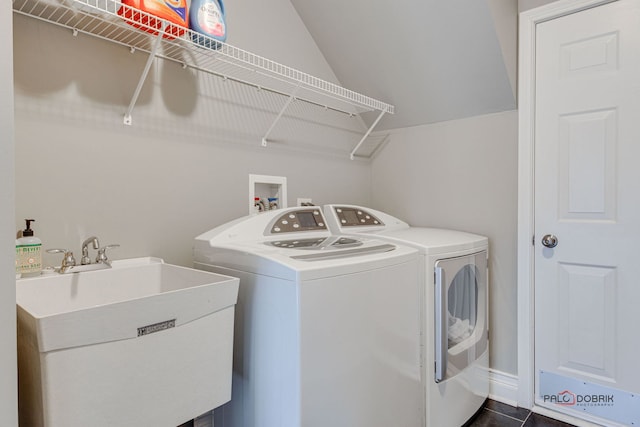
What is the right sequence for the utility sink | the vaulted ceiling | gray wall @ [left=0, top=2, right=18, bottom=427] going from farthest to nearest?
the vaulted ceiling → the utility sink → gray wall @ [left=0, top=2, right=18, bottom=427]

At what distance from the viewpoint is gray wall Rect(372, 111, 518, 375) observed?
6.66ft

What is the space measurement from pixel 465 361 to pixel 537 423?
0.54m

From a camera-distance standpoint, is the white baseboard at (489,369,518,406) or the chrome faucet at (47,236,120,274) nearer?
the chrome faucet at (47,236,120,274)

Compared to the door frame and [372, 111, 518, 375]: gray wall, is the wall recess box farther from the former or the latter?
the door frame

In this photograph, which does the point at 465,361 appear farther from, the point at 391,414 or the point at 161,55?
the point at 161,55

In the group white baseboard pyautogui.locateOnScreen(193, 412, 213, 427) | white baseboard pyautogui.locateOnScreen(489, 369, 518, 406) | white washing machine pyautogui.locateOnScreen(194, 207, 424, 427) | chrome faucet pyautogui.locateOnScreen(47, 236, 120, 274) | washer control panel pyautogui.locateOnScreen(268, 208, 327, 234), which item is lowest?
white baseboard pyautogui.locateOnScreen(489, 369, 518, 406)

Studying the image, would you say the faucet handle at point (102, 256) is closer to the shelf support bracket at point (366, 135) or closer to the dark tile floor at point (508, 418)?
the shelf support bracket at point (366, 135)

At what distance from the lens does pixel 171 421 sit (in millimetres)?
958

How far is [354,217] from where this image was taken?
196 centimetres

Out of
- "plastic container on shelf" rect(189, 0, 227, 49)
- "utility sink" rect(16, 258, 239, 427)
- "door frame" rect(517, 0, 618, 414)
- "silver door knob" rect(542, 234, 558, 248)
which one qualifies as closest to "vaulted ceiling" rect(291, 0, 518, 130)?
"door frame" rect(517, 0, 618, 414)

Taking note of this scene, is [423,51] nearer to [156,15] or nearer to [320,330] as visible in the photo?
[156,15]

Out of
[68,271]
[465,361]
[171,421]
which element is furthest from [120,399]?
[465,361]

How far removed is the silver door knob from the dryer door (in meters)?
0.30

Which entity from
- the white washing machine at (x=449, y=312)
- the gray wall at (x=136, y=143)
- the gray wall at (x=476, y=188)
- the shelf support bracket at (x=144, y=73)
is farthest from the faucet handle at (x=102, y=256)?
the gray wall at (x=476, y=188)
